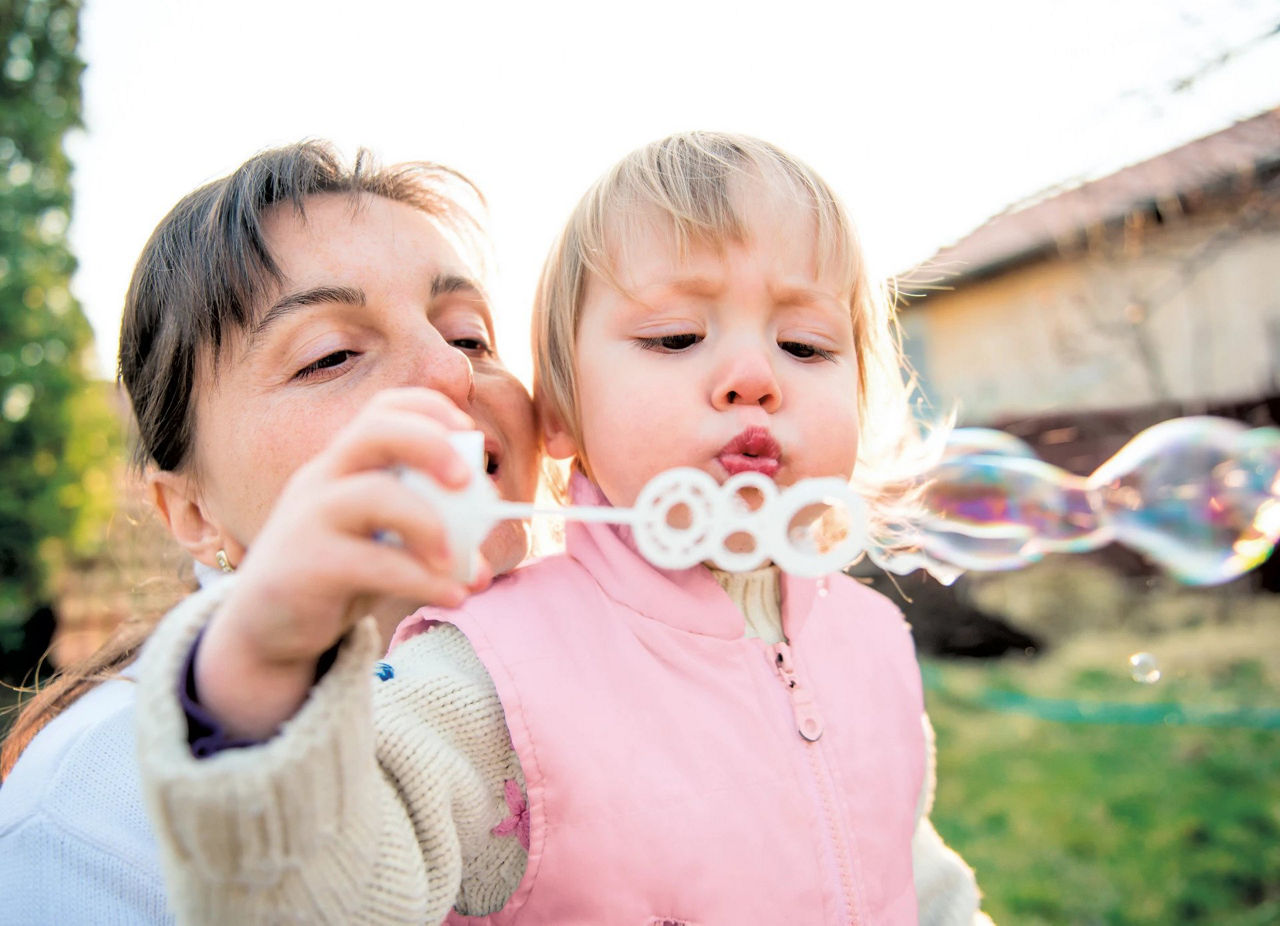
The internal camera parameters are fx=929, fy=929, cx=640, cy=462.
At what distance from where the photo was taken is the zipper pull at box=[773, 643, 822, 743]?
1.35 metres

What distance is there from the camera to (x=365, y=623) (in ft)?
2.75

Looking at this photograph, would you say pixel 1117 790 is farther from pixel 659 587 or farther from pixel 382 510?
pixel 382 510

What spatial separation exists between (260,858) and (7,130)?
883cm

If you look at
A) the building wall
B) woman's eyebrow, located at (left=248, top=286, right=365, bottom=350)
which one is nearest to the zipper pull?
woman's eyebrow, located at (left=248, top=286, right=365, bottom=350)

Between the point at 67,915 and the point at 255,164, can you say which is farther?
the point at 255,164

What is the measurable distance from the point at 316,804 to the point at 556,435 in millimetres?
883

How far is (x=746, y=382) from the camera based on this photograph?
1.23 metres

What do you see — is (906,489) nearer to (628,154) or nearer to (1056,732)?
(628,154)

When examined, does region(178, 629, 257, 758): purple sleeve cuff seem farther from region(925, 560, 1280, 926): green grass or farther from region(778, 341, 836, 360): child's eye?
region(925, 560, 1280, 926): green grass

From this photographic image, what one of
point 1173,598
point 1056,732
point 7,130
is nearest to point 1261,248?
point 1173,598

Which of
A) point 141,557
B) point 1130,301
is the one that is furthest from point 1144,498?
point 1130,301

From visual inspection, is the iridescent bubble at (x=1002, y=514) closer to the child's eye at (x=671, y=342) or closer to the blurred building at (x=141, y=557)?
the child's eye at (x=671, y=342)

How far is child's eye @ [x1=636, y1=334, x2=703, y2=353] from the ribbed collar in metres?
0.27

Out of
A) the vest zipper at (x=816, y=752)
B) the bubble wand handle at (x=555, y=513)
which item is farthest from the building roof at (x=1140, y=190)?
the bubble wand handle at (x=555, y=513)
